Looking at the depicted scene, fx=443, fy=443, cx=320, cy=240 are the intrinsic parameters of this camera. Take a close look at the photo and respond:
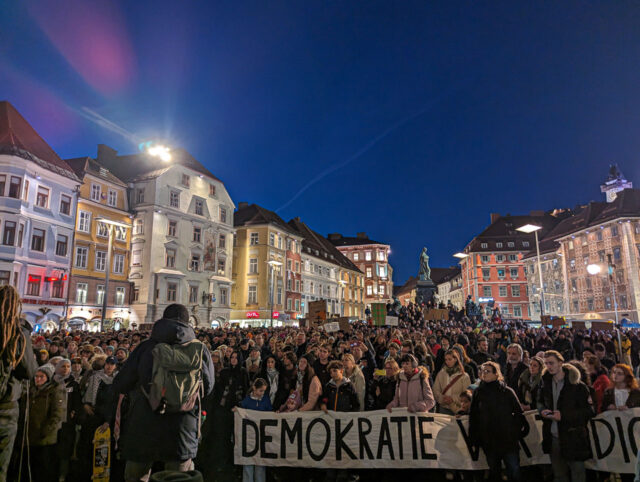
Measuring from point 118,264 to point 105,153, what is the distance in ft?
49.8

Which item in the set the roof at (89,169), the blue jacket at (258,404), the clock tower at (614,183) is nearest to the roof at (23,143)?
the roof at (89,169)

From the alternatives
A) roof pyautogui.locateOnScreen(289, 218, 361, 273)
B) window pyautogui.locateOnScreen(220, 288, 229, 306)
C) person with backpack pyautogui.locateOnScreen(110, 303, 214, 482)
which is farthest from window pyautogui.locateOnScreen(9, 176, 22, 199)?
roof pyautogui.locateOnScreen(289, 218, 361, 273)

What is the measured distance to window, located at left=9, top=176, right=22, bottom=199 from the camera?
3009 centimetres

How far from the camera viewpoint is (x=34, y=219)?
31438 millimetres

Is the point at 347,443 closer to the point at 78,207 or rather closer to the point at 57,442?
the point at 57,442

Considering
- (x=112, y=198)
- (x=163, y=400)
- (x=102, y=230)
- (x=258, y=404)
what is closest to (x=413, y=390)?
(x=258, y=404)

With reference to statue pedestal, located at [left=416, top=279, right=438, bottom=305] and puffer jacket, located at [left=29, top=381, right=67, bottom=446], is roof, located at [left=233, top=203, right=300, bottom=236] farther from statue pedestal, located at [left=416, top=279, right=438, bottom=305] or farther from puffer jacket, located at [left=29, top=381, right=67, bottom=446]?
puffer jacket, located at [left=29, top=381, right=67, bottom=446]

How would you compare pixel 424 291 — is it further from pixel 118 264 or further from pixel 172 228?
pixel 118 264

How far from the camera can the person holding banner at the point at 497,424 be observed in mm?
5621

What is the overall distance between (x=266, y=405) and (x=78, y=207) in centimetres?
3535

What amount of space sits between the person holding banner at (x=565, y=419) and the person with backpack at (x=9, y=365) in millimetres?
5990

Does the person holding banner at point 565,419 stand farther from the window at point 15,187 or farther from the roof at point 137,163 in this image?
the roof at point 137,163

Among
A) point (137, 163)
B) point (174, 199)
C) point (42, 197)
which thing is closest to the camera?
point (42, 197)

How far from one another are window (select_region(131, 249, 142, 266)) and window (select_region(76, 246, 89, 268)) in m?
4.96
